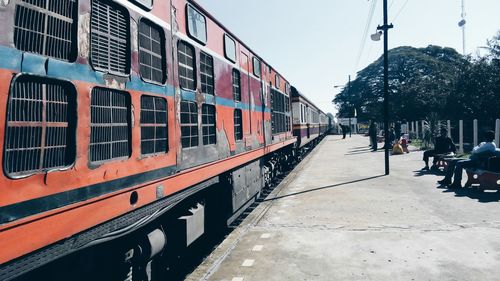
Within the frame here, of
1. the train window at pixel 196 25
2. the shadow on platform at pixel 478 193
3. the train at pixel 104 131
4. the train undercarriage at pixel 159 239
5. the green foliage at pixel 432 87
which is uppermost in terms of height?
the green foliage at pixel 432 87

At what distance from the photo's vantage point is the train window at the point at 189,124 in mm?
4371

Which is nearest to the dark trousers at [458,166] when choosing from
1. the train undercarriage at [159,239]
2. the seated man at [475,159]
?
the seated man at [475,159]

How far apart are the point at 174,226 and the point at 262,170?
4.94 m

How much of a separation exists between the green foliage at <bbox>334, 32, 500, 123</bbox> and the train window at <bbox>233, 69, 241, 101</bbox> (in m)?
19.4

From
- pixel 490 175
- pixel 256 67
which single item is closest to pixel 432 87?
pixel 490 175

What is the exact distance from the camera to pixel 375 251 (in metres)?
4.97

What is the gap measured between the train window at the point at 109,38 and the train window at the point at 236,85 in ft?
12.1

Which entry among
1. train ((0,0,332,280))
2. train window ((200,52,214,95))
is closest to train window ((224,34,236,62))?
train ((0,0,332,280))

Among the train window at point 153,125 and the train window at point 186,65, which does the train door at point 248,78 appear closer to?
the train window at point 186,65

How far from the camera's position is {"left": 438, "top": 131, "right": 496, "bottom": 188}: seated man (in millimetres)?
8703

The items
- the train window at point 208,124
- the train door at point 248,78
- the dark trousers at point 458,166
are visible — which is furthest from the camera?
the dark trousers at point 458,166

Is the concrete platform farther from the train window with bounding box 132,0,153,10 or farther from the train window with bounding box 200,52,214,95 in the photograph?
the train window with bounding box 132,0,153,10

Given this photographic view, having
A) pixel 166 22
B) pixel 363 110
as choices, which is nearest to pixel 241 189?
pixel 166 22

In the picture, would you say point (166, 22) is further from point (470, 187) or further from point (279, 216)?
point (470, 187)
